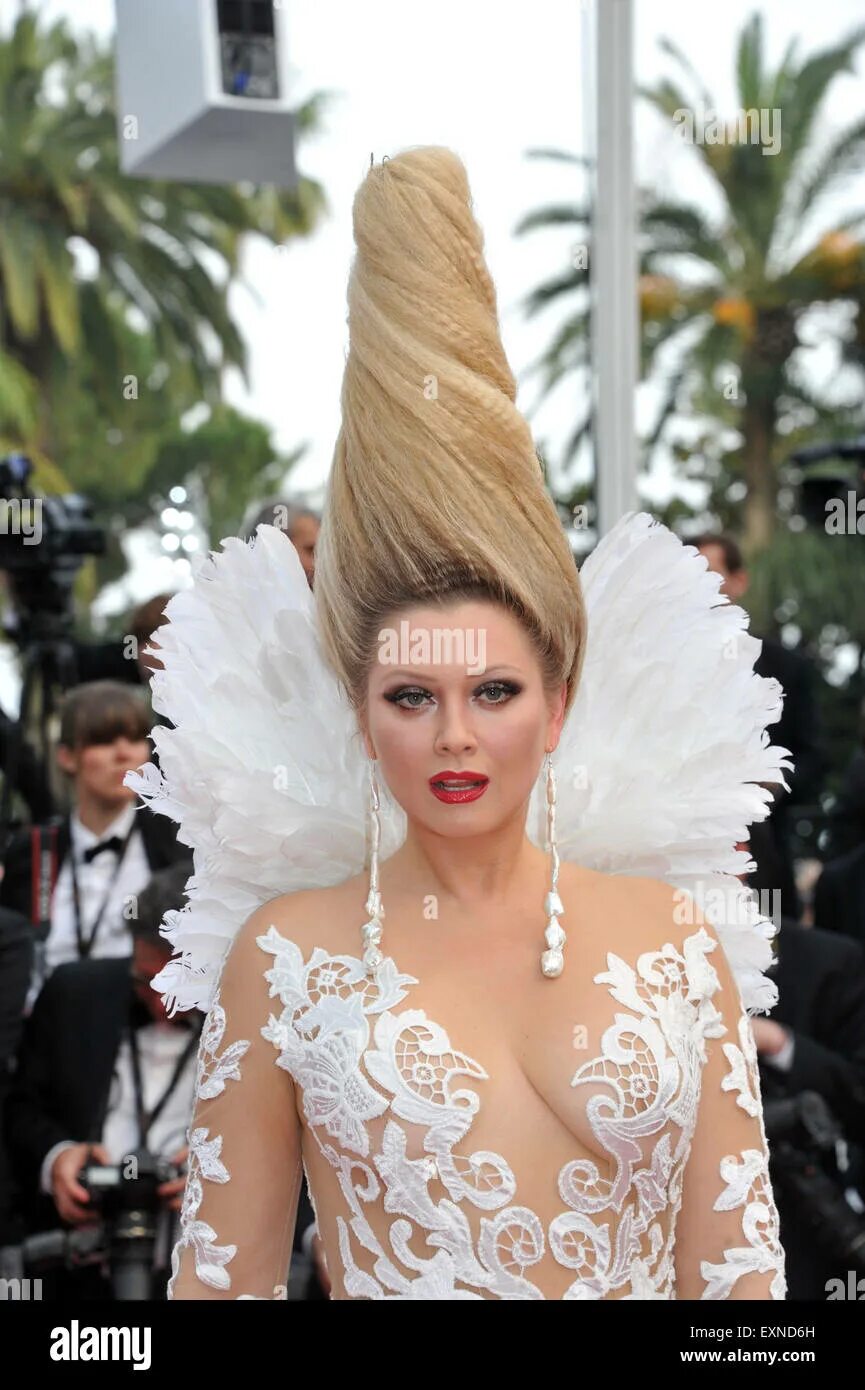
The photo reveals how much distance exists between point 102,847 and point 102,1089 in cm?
59

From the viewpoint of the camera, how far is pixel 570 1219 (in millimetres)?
1679

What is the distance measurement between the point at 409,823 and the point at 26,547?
2161mm

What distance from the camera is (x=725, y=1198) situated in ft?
5.75

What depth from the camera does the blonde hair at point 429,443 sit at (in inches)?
65.8

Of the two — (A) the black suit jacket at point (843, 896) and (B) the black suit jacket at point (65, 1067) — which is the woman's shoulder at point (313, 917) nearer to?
(B) the black suit jacket at point (65, 1067)

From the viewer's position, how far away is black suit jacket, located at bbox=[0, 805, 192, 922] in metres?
3.52

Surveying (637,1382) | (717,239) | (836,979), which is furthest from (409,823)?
(717,239)

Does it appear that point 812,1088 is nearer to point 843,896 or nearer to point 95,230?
point 843,896

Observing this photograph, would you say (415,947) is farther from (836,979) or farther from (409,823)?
(836,979)

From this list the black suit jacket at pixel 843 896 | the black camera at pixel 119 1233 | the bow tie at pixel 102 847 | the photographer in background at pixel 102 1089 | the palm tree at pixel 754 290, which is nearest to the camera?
the black camera at pixel 119 1233

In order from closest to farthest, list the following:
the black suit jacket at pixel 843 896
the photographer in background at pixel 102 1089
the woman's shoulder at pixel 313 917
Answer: the woman's shoulder at pixel 313 917
the photographer in background at pixel 102 1089
the black suit jacket at pixel 843 896

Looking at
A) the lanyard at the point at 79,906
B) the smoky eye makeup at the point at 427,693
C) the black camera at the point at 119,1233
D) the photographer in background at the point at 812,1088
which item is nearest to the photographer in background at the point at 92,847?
the lanyard at the point at 79,906

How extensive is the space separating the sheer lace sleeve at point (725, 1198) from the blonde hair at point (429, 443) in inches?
18.4

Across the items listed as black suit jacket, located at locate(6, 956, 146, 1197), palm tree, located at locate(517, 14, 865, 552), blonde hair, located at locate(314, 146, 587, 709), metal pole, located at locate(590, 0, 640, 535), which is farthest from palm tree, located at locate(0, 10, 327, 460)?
blonde hair, located at locate(314, 146, 587, 709)
